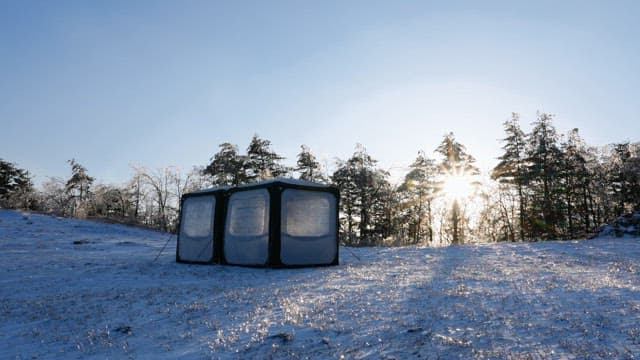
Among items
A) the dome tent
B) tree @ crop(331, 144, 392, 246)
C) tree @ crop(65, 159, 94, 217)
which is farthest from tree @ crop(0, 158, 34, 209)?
the dome tent

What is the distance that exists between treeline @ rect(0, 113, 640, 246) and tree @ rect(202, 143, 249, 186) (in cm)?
9

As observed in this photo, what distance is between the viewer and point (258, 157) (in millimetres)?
36406

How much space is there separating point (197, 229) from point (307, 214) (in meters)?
3.86

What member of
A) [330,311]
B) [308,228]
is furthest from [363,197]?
[330,311]

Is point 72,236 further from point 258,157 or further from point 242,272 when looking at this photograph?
point 258,157

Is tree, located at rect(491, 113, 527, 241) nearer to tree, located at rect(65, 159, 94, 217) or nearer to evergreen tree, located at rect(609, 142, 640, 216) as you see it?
evergreen tree, located at rect(609, 142, 640, 216)

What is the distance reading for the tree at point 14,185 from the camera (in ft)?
141

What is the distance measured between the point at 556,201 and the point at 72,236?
31.2m

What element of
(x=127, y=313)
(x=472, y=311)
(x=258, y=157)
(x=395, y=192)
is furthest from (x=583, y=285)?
(x=258, y=157)

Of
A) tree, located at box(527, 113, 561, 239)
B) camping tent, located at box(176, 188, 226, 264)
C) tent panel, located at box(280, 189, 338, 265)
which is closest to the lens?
tent panel, located at box(280, 189, 338, 265)

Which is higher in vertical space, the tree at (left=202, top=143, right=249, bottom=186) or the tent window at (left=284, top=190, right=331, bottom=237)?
the tree at (left=202, top=143, right=249, bottom=186)

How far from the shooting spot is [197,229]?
12.8 m

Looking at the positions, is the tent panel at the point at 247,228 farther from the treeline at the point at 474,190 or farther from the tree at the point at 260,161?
the tree at the point at 260,161

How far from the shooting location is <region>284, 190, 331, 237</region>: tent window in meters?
11.2
